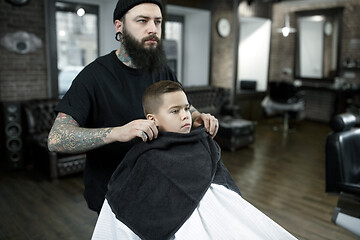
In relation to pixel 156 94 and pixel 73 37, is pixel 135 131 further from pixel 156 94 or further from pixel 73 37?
pixel 73 37

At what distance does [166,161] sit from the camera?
1.28 meters

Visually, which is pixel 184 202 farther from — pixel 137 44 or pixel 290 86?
pixel 290 86

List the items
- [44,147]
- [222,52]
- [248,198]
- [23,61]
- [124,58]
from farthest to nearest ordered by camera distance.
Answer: [222,52]
[23,61]
[44,147]
[248,198]
[124,58]

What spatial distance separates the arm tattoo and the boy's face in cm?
23

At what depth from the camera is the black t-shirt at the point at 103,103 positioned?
4.42ft

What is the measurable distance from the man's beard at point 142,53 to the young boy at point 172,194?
0.17 metres

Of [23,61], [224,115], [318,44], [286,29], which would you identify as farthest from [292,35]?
[23,61]

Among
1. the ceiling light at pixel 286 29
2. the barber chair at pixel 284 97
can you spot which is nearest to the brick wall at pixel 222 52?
the barber chair at pixel 284 97

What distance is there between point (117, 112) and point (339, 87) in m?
6.58

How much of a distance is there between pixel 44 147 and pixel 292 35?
21.6 ft

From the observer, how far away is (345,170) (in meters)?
2.31

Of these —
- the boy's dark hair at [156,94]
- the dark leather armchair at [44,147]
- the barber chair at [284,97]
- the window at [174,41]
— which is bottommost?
the dark leather armchair at [44,147]

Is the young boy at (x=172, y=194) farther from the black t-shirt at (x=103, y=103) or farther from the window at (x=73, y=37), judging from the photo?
the window at (x=73, y=37)

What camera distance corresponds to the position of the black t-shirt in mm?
1347
